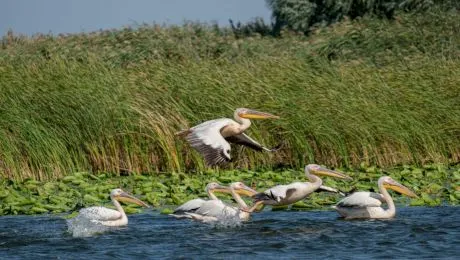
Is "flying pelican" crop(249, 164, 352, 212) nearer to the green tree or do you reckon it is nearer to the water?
the water

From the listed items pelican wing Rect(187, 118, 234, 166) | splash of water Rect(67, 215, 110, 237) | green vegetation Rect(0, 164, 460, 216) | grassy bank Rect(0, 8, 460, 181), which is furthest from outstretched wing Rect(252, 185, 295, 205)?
grassy bank Rect(0, 8, 460, 181)

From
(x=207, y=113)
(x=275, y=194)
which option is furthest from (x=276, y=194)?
(x=207, y=113)

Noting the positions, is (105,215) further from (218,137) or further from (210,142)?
(218,137)

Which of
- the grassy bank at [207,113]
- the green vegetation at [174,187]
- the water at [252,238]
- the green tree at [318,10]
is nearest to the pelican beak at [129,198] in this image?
the water at [252,238]

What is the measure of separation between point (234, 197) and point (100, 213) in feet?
4.88

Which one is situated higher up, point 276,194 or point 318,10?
point 318,10

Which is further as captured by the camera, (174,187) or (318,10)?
(318,10)

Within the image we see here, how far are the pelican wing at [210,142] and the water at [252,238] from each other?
669 millimetres

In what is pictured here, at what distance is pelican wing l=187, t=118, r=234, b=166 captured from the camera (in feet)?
37.2

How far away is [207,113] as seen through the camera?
15.1m

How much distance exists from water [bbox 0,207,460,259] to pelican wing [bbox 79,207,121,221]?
0.12 m

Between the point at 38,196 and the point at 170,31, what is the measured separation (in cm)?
1746

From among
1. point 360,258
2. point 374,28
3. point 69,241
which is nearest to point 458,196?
point 360,258

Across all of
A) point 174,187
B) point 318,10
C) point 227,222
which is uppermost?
point 318,10
